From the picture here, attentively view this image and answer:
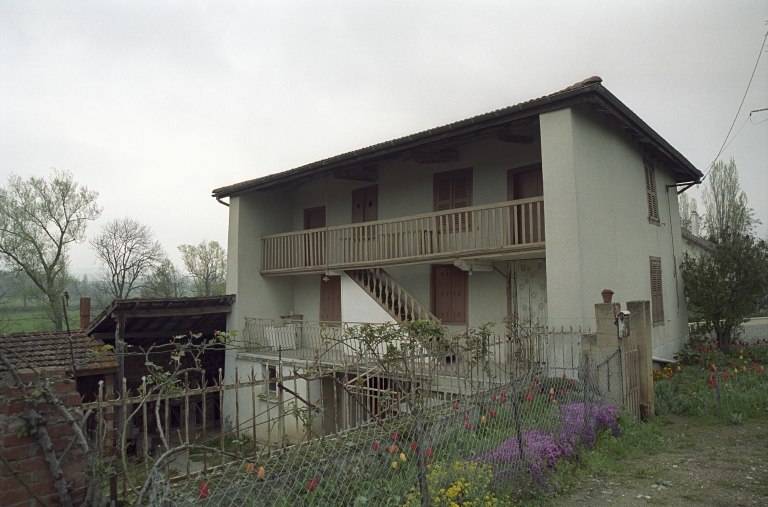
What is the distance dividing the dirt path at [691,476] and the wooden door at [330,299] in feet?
35.4

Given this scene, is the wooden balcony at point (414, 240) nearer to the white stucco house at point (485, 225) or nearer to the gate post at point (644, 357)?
the white stucco house at point (485, 225)

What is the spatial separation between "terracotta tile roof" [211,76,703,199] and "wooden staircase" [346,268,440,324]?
315cm

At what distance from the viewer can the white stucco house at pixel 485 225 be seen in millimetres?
9641

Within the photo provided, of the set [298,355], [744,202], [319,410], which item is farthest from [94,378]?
[744,202]

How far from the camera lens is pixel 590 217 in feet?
32.6

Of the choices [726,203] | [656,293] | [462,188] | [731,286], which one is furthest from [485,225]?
[726,203]

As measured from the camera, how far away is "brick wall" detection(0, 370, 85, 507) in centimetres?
264

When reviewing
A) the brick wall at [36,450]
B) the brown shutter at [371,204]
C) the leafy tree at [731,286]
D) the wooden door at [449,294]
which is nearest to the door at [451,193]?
Result: the wooden door at [449,294]

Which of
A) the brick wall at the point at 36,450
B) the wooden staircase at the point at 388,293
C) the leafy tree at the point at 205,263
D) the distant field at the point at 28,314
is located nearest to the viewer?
the brick wall at the point at 36,450

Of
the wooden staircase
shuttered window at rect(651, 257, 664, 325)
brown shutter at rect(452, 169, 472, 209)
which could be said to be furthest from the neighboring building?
shuttered window at rect(651, 257, 664, 325)

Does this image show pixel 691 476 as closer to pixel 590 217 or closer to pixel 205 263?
pixel 590 217

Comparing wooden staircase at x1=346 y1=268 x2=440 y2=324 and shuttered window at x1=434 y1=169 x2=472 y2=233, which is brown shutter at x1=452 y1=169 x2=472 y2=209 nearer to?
shuttered window at x1=434 y1=169 x2=472 y2=233

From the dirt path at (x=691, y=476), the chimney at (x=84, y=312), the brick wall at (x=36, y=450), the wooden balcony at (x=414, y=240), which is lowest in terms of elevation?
the dirt path at (x=691, y=476)

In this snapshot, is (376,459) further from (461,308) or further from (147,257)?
(147,257)
